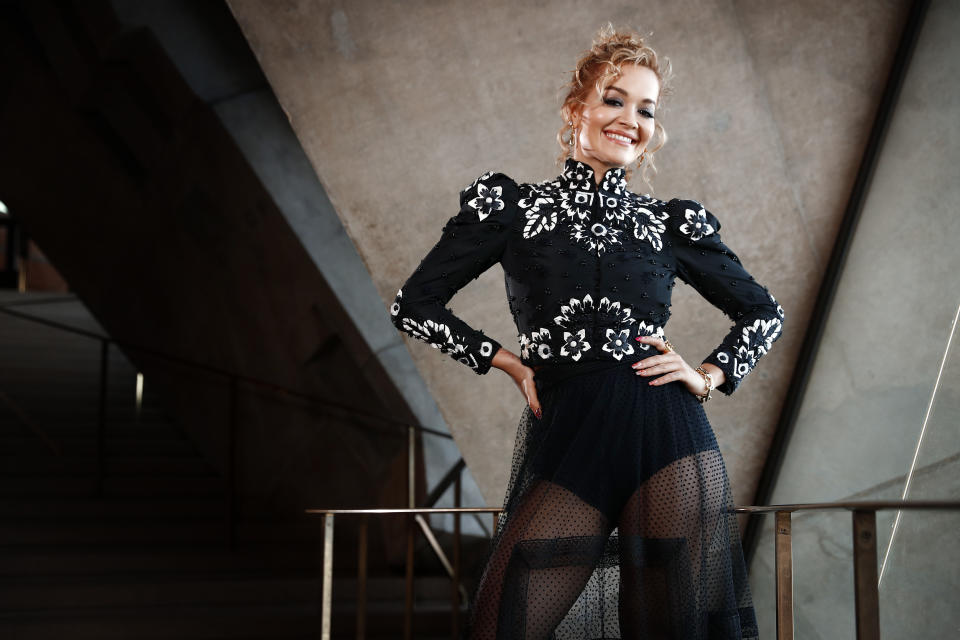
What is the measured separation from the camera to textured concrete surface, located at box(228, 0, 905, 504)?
10.7 feet

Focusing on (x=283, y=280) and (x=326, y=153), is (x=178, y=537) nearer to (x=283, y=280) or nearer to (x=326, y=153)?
(x=283, y=280)

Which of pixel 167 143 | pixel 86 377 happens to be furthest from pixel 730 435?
pixel 86 377

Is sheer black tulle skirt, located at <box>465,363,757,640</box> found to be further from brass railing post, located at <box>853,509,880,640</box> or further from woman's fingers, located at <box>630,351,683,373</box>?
brass railing post, located at <box>853,509,880,640</box>

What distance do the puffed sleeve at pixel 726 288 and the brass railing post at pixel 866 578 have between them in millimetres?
378

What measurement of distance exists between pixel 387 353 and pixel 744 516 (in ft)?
8.57

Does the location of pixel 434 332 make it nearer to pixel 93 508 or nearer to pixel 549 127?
pixel 549 127

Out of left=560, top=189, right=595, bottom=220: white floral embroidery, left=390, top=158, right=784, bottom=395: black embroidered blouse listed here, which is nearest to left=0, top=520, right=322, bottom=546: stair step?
left=390, top=158, right=784, bottom=395: black embroidered blouse

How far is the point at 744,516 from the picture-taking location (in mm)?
3555

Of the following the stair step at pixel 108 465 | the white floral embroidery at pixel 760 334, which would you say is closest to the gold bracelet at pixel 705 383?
the white floral embroidery at pixel 760 334

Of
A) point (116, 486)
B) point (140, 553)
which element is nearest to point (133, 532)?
point (140, 553)

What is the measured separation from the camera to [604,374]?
1.72 m

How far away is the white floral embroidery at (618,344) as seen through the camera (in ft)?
5.69

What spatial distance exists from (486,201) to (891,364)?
1.83m

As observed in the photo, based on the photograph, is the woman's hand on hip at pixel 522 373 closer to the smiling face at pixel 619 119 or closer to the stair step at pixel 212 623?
the smiling face at pixel 619 119
